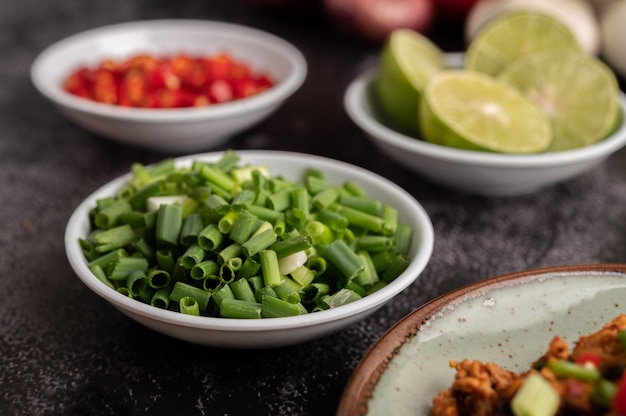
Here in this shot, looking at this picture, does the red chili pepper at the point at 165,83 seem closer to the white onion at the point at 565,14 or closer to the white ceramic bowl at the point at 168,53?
the white ceramic bowl at the point at 168,53

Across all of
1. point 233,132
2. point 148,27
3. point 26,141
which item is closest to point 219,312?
point 233,132

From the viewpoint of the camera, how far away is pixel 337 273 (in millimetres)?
1021

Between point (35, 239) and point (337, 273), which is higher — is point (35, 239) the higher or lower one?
the lower one

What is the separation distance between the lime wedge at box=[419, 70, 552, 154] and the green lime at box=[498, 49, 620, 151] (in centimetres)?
6

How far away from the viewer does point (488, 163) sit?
4.45ft

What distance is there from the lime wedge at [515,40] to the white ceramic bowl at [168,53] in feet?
1.45

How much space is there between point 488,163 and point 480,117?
0.12 metres

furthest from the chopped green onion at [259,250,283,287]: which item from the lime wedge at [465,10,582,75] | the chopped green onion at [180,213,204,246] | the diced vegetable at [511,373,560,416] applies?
the lime wedge at [465,10,582,75]

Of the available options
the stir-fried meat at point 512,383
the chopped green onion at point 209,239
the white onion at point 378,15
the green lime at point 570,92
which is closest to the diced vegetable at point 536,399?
the stir-fried meat at point 512,383

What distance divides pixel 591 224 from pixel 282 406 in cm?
81

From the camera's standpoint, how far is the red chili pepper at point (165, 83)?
5.42 feet

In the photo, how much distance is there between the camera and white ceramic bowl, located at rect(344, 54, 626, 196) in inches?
53.5

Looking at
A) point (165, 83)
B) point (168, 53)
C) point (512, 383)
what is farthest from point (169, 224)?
point (168, 53)

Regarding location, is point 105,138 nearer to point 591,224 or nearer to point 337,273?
point 337,273
